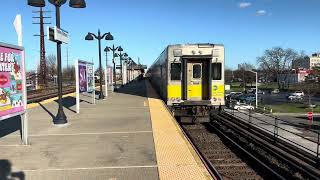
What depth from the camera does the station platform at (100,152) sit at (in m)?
8.36

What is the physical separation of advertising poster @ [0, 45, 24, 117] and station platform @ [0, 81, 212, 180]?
1.02 metres

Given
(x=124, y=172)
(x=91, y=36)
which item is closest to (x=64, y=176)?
(x=124, y=172)

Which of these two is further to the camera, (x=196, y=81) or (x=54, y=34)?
(x=196, y=81)

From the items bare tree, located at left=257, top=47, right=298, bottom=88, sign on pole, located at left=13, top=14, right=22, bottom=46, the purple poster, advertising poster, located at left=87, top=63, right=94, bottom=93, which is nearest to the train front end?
the purple poster

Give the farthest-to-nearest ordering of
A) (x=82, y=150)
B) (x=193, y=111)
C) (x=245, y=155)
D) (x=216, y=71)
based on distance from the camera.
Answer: (x=193, y=111), (x=216, y=71), (x=245, y=155), (x=82, y=150)

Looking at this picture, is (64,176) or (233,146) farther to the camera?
(233,146)

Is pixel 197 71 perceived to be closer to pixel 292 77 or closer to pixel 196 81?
pixel 196 81

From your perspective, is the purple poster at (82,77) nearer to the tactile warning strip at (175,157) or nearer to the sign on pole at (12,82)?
the tactile warning strip at (175,157)

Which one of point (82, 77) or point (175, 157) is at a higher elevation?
point (82, 77)

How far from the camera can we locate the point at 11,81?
34.4 ft

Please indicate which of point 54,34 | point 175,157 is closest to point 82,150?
point 175,157

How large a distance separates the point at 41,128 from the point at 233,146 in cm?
709

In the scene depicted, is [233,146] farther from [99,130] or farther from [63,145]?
[63,145]

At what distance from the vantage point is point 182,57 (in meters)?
20.4
